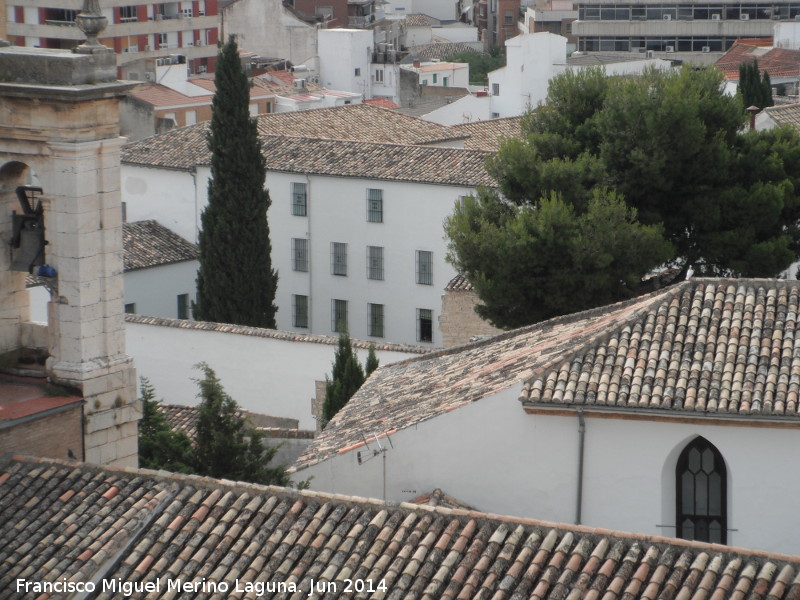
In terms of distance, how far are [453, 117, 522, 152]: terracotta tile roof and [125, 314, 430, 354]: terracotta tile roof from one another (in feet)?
55.2

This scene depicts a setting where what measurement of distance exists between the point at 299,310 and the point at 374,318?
2.18 meters

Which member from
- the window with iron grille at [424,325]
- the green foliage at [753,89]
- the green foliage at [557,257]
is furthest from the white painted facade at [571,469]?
the green foliage at [753,89]

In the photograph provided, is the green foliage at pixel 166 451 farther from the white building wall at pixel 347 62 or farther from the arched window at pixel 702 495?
the white building wall at pixel 347 62

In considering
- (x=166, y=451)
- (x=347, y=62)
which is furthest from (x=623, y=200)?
(x=347, y=62)

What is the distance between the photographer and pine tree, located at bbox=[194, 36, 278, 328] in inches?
1478

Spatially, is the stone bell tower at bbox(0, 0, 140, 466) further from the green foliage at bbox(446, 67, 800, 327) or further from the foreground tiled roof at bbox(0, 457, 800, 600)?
the green foliage at bbox(446, 67, 800, 327)

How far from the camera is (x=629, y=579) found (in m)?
10.9

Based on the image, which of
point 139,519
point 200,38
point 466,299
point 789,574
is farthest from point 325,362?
point 200,38

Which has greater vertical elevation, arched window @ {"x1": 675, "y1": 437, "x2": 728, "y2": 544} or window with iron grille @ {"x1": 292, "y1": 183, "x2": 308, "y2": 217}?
window with iron grille @ {"x1": 292, "y1": 183, "x2": 308, "y2": 217}

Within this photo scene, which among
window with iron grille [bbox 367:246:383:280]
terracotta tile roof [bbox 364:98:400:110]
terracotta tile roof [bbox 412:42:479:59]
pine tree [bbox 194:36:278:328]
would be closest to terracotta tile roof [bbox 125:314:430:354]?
pine tree [bbox 194:36:278:328]

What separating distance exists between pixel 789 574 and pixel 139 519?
483 cm

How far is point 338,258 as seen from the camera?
41562mm

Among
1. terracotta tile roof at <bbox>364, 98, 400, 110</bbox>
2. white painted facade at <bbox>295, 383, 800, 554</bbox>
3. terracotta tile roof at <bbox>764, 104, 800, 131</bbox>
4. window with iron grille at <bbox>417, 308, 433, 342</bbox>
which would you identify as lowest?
window with iron grille at <bbox>417, 308, 433, 342</bbox>

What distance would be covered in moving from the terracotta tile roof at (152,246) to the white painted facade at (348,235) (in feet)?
2.15
